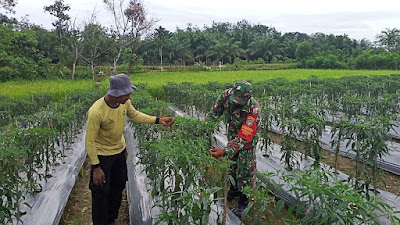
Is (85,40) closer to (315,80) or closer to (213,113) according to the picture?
(315,80)

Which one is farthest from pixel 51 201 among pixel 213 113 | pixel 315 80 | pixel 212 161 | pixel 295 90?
pixel 315 80

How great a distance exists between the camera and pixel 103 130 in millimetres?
2938

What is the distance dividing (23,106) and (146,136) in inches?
190

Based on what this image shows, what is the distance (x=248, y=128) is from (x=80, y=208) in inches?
106

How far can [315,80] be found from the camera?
42.9 feet

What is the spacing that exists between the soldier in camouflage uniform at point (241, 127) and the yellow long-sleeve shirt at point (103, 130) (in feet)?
3.44

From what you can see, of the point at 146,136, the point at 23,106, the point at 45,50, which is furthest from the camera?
the point at 45,50

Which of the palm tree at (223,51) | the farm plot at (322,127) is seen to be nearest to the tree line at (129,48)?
the palm tree at (223,51)

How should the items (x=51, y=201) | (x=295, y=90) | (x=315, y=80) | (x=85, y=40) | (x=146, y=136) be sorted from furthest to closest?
(x=85, y=40)
(x=315, y=80)
(x=295, y=90)
(x=146, y=136)
(x=51, y=201)

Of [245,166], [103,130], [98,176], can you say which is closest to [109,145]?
[103,130]

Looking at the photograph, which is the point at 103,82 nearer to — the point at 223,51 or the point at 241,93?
the point at 241,93

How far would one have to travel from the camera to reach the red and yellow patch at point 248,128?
3.20m

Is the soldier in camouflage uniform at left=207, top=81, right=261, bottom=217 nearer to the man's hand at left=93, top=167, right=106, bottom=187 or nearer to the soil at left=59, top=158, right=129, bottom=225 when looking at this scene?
the man's hand at left=93, top=167, right=106, bottom=187

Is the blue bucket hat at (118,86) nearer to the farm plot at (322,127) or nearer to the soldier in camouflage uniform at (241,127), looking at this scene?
the soldier in camouflage uniform at (241,127)
